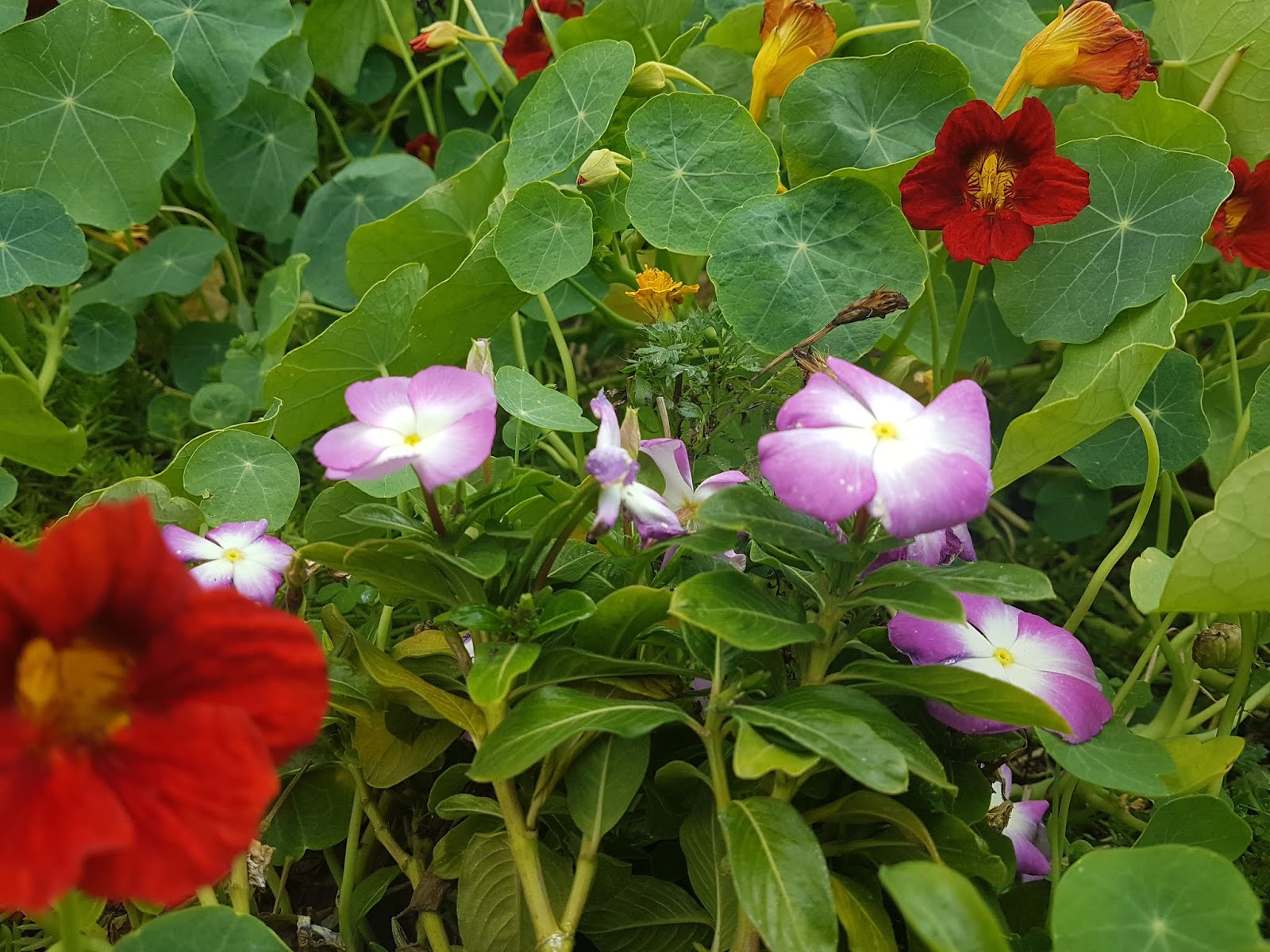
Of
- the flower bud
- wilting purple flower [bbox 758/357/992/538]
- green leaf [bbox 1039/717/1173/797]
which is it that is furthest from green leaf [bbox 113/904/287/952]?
the flower bud

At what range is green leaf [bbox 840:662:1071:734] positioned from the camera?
54 centimetres

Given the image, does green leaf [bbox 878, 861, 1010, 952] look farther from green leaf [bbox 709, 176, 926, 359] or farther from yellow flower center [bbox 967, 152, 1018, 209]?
yellow flower center [bbox 967, 152, 1018, 209]

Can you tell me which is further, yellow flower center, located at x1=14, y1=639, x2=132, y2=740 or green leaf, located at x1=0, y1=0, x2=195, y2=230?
green leaf, located at x1=0, y1=0, x2=195, y2=230

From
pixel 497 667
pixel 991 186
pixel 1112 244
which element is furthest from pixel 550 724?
pixel 1112 244

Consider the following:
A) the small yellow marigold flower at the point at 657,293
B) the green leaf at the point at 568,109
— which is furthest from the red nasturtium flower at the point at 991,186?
the green leaf at the point at 568,109

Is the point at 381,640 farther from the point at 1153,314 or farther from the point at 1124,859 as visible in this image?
the point at 1153,314

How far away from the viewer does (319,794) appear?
764mm

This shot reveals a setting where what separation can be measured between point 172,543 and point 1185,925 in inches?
26.9

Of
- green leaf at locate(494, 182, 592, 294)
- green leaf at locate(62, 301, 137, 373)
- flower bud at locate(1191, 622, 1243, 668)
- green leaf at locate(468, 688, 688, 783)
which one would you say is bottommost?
flower bud at locate(1191, 622, 1243, 668)

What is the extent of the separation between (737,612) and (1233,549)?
0.32 meters

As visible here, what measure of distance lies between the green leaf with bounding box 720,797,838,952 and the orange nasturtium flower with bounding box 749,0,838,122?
729 millimetres

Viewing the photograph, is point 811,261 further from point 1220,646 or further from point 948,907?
point 948,907

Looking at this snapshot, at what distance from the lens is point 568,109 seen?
105cm

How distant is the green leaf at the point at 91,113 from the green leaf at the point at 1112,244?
94 centimetres
